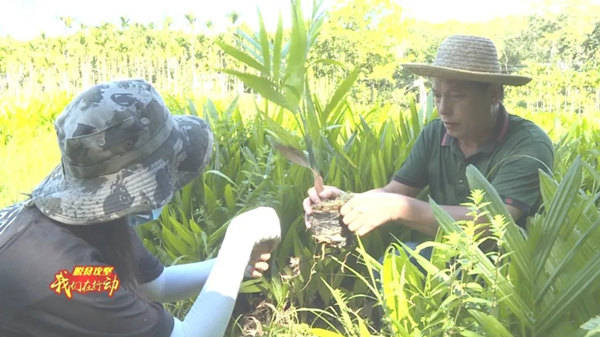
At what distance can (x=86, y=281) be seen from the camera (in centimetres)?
128

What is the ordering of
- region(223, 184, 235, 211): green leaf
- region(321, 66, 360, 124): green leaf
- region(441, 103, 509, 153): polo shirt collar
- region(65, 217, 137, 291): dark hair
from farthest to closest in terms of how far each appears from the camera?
region(223, 184, 235, 211): green leaf < region(321, 66, 360, 124): green leaf < region(441, 103, 509, 153): polo shirt collar < region(65, 217, 137, 291): dark hair

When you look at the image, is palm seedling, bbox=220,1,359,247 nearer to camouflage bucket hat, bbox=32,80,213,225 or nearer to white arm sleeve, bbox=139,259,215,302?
white arm sleeve, bbox=139,259,215,302

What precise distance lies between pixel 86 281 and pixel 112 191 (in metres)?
0.19

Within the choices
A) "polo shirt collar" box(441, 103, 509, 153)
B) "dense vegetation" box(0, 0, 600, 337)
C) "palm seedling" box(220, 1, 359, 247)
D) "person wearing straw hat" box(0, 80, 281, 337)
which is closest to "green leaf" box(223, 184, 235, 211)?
"dense vegetation" box(0, 0, 600, 337)

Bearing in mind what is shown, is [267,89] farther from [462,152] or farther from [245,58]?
[462,152]

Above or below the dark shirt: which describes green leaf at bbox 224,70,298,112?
above

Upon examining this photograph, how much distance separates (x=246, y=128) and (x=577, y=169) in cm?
246

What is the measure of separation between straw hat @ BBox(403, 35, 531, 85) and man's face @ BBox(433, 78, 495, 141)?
42mm

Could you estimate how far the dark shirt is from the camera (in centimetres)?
125

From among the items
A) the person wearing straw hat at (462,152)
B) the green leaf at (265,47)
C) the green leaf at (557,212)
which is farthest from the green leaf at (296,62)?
the green leaf at (557,212)

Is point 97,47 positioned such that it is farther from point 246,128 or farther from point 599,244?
point 599,244

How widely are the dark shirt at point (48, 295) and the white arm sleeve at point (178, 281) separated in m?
0.47

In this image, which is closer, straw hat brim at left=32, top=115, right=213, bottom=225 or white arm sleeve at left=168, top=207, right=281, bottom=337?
straw hat brim at left=32, top=115, right=213, bottom=225

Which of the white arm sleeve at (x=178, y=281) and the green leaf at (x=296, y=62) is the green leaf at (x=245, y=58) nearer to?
the green leaf at (x=296, y=62)
